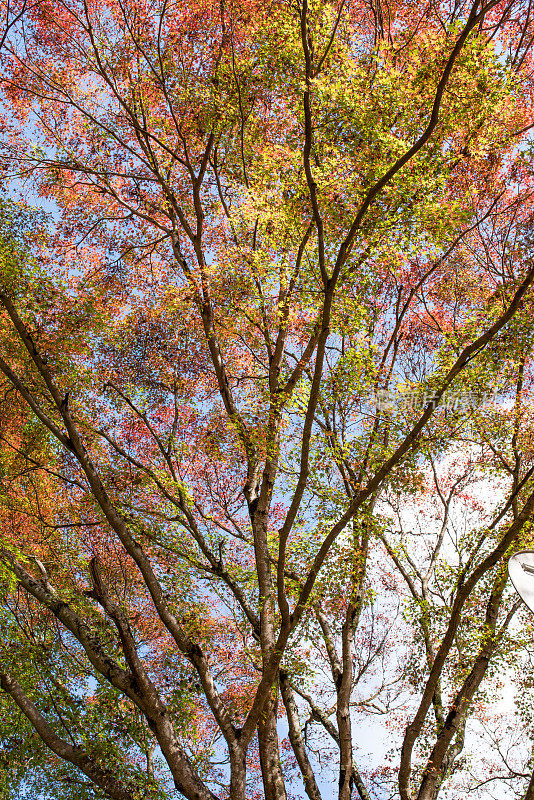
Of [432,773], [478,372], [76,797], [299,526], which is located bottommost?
[76,797]

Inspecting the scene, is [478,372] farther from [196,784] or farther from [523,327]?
[196,784]

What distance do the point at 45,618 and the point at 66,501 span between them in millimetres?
2368

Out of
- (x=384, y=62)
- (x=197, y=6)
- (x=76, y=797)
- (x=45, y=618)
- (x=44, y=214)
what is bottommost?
(x=76, y=797)

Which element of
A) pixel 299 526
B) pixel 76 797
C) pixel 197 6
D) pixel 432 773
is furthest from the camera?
pixel 197 6

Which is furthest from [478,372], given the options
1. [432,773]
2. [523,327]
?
[432,773]

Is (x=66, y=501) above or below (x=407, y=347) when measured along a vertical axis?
below

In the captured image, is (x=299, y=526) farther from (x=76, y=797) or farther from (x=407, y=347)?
(x=76, y=797)

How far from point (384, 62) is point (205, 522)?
8316mm

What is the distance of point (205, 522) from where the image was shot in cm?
1070

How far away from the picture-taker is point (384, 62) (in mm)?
8922

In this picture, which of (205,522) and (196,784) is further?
(205,522)

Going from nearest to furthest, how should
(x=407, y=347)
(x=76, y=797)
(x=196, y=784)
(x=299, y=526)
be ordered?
(x=196, y=784)
(x=76, y=797)
(x=299, y=526)
(x=407, y=347)

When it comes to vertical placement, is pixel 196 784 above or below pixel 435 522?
below

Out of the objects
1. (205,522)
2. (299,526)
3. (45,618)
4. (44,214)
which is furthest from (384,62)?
(45,618)
